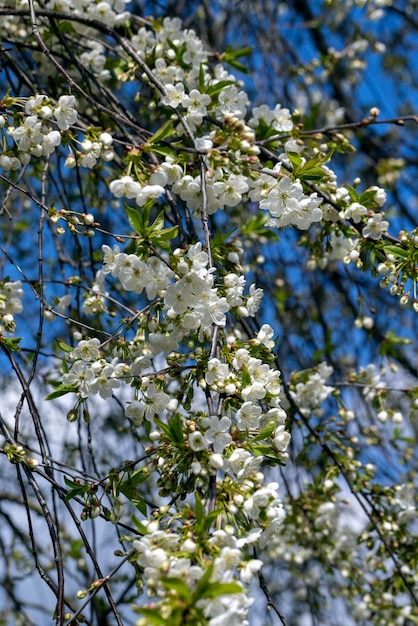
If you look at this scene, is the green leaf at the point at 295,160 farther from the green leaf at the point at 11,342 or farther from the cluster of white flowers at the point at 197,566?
the cluster of white flowers at the point at 197,566

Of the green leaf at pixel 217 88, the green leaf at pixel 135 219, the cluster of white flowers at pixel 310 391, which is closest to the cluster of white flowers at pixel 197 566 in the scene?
the green leaf at pixel 135 219

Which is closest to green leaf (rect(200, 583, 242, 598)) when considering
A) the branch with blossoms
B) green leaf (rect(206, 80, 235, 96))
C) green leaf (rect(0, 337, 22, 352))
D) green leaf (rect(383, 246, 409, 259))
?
the branch with blossoms

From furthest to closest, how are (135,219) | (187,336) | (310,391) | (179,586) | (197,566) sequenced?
(310,391) < (187,336) < (135,219) < (197,566) < (179,586)

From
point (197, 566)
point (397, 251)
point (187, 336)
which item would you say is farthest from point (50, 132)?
point (197, 566)

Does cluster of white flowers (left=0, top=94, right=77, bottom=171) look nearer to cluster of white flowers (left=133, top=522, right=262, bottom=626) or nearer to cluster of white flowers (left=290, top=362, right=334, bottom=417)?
cluster of white flowers (left=133, top=522, right=262, bottom=626)

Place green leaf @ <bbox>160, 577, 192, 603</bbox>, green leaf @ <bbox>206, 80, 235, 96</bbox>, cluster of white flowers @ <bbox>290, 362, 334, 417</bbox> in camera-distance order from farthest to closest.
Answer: cluster of white flowers @ <bbox>290, 362, 334, 417</bbox> → green leaf @ <bbox>206, 80, 235, 96</bbox> → green leaf @ <bbox>160, 577, 192, 603</bbox>

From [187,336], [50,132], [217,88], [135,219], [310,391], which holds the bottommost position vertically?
[187,336]

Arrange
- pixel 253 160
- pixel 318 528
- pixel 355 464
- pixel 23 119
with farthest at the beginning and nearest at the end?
pixel 318 528, pixel 355 464, pixel 23 119, pixel 253 160

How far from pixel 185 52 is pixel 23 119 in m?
0.87

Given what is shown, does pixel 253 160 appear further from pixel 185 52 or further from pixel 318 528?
pixel 318 528

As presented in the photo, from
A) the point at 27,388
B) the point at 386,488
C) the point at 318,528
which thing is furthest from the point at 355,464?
the point at 27,388

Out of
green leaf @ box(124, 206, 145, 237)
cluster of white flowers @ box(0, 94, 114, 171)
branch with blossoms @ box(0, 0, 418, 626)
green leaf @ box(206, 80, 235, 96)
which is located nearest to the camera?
branch with blossoms @ box(0, 0, 418, 626)

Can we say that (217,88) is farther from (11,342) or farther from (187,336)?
(11,342)

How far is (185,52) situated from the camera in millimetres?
2684
